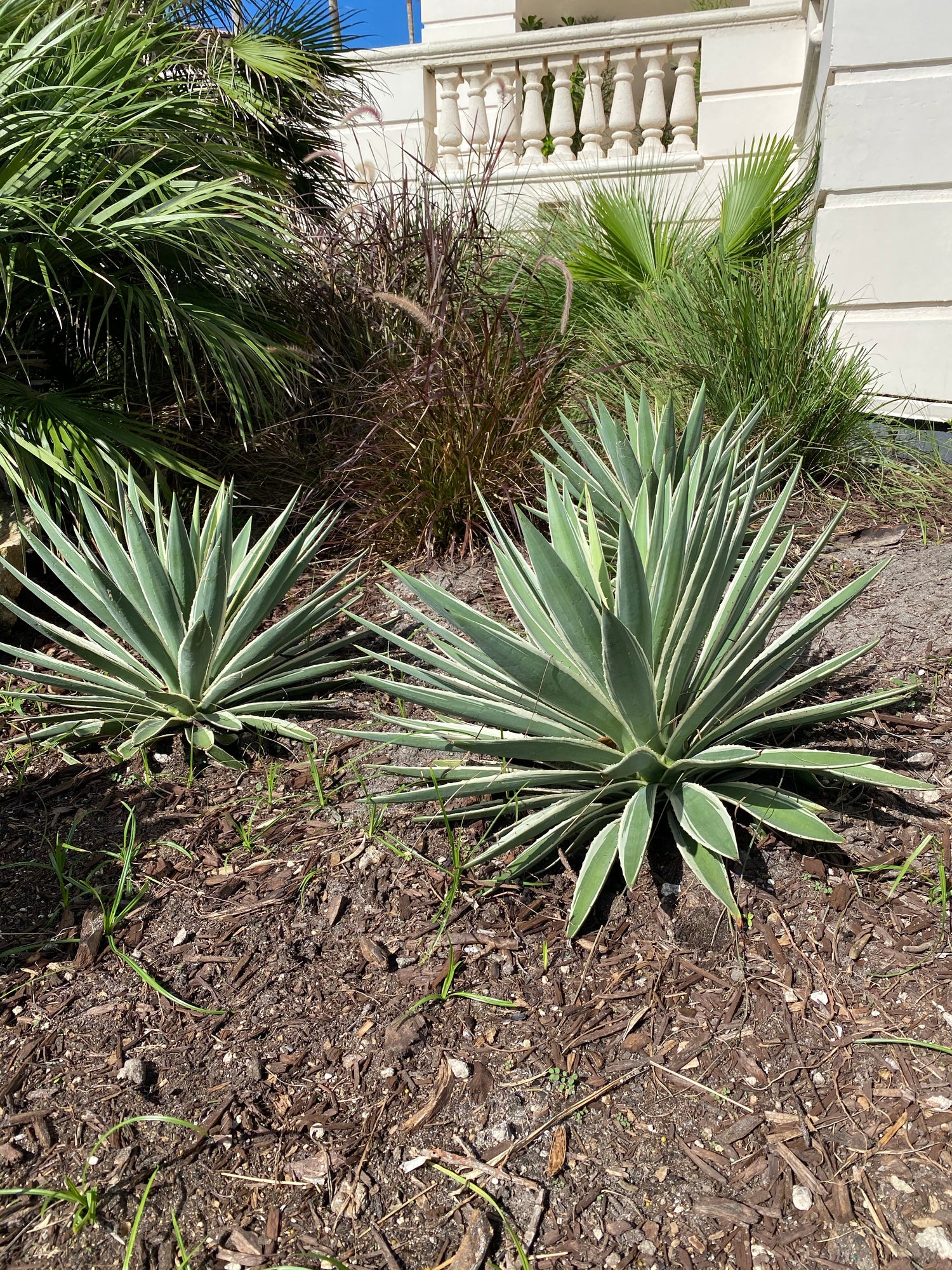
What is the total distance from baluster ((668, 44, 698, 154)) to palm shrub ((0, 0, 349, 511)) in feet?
16.9

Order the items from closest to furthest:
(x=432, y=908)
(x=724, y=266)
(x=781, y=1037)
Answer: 1. (x=781, y=1037)
2. (x=432, y=908)
3. (x=724, y=266)

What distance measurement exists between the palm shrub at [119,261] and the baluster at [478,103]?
4.47 m

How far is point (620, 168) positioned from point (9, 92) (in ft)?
19.3

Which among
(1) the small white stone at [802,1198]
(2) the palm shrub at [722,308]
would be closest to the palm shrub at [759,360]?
(2) the palm shrub at [722,308]

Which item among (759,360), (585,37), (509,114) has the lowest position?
(759,360)

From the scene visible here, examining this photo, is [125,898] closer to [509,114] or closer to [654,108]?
[654,108]

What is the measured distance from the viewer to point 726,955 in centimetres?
197

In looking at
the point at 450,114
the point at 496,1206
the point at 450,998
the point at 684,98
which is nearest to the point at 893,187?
the point at 684,98

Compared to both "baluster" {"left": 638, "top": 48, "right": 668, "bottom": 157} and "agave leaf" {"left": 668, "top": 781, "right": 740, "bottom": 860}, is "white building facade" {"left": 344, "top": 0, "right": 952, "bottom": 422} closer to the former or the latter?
"baluster" {"left": 638, "top": 48, "right": 668, "bottom": 157}

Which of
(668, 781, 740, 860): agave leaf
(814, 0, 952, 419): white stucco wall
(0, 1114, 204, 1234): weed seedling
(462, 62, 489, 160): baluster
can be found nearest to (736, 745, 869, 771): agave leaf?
(668, 781, 740, 860): agave leaf

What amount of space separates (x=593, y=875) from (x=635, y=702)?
1.25ft

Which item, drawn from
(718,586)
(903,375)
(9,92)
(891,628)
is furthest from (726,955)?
(903,375)

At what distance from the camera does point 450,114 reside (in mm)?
9180

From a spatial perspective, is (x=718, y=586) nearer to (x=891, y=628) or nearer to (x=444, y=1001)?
(x=444, y=1001)
